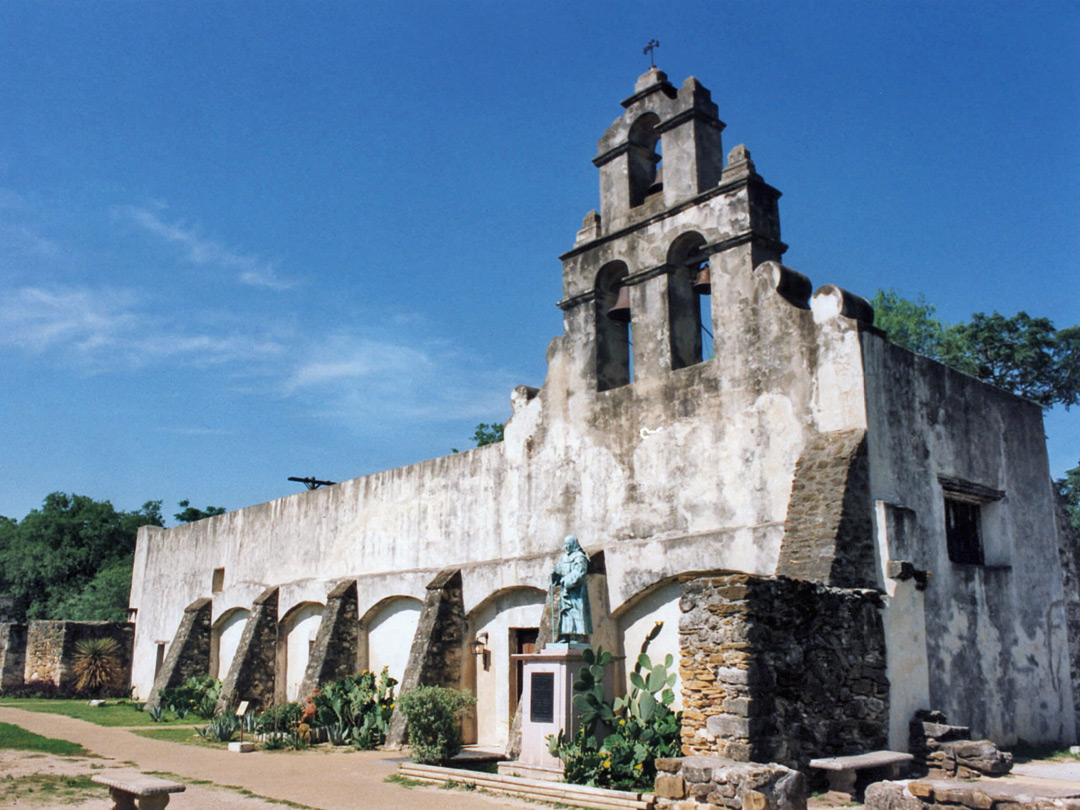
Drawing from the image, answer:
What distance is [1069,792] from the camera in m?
6.90

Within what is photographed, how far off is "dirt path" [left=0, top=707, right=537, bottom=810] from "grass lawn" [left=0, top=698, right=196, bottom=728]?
2008mm

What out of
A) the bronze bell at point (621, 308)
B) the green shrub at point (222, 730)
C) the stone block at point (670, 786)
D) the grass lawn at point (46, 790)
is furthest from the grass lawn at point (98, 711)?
the stone block at point (670, 786)

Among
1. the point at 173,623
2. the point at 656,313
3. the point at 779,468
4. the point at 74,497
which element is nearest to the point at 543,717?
the point at 779,468

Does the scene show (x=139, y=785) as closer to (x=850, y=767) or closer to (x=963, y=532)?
(x=850, y=767)

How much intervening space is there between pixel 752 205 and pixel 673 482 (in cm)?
402

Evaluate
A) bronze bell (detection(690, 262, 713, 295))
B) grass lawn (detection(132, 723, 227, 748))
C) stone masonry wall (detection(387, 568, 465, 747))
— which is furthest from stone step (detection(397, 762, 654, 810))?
bronze bell (detection(690, 262, 713, 295))

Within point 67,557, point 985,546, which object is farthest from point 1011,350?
point 67,557

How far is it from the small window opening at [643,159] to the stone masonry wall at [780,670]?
7376mm

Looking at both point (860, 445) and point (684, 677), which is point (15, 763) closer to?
point (684, 677)

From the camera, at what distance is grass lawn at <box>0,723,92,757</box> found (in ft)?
46.6

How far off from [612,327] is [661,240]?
1.78 m

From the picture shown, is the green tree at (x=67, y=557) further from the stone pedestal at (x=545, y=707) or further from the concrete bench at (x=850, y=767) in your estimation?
the concrete bench at (x=850, y=767)

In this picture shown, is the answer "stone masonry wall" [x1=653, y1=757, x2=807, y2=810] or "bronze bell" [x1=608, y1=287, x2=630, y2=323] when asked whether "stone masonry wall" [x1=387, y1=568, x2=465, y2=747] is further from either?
"stone masonry wall" [x1=653, y1=757, x2=807, y2=810]

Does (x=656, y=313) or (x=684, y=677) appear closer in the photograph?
(x=684, y=677)
